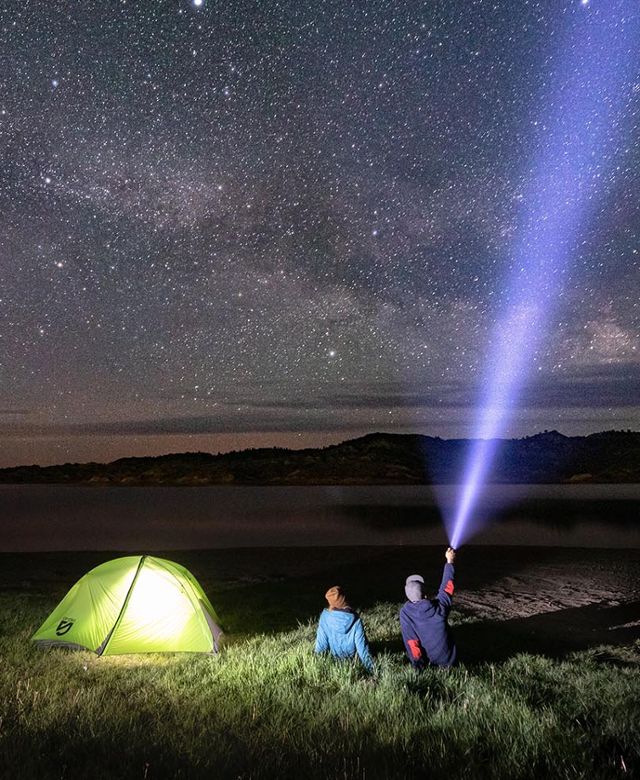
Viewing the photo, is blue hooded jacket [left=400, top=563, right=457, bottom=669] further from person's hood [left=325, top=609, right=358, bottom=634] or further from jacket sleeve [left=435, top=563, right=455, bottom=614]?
person's hood [left=325, top=609, right=358, bottom=634]

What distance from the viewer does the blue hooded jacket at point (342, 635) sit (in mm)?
7787

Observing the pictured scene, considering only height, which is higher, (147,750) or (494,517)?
(147,750)

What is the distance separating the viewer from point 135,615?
9.46 metres

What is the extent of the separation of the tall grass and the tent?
42 centimetres

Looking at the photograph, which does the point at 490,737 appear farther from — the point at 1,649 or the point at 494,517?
the point at 494,517

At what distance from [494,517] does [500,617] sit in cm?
4343

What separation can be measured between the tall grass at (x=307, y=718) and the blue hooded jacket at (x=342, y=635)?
0.27 metres

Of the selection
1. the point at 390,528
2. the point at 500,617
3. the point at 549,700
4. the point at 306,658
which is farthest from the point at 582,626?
the point at 390,528

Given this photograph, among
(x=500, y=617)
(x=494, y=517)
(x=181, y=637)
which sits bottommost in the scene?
(x=494, y=517)

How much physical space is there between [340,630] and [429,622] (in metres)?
1.20

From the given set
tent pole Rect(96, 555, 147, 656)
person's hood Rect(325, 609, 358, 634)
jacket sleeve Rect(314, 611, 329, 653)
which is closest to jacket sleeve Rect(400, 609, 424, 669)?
person's hood Rect(325, 609, 358, 634)

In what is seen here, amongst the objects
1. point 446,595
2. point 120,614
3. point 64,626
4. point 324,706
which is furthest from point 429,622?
point 64,626

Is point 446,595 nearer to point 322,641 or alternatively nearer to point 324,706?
point 322,641

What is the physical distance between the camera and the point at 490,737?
5613 millimetres
